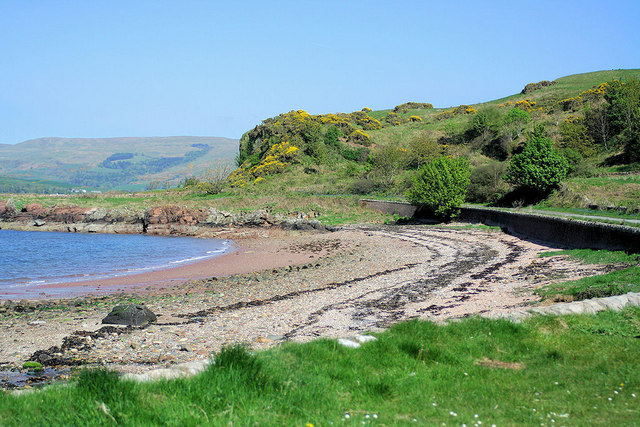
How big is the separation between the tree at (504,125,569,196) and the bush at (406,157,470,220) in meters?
4.53

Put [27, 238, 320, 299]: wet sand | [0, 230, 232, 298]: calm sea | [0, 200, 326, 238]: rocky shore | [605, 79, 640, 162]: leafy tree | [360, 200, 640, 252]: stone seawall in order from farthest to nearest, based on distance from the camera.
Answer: [605, 79, 640, 162]: leafy tree < [0, 200, 326, 238]: rocky shore < [0, 230, 232, 298]: calm sea < [27, 238, 320, 299]: wet sand < [360, 200, 640, 252]: stone seawall

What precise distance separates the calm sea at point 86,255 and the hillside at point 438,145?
25969 millimetres

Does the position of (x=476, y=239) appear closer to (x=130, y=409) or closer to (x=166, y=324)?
(x=166, y=324)

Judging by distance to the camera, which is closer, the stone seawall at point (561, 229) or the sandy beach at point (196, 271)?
the stone seawall at point (561, 229)

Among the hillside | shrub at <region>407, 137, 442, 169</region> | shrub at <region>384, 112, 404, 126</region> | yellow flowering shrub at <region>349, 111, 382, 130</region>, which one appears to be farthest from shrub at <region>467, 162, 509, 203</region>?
shrub at <region>384, 112, 404, 126</region>

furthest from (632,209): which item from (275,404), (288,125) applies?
(288,125)

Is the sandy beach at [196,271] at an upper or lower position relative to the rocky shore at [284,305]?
lower

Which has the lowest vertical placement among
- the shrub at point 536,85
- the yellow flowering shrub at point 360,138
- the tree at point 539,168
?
the tree at point 539,168

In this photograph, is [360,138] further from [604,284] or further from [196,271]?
[604,284]

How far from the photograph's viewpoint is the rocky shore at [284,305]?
33.8 feet

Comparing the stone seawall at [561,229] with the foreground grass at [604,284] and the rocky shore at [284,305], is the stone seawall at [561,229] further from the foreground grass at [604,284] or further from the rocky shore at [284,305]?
the foreground grass at [604,284]

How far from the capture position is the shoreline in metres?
19.5

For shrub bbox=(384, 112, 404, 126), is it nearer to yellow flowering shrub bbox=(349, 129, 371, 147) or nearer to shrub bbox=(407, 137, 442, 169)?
yellow flowering shrub bbox=(349, 129, 371, 147)

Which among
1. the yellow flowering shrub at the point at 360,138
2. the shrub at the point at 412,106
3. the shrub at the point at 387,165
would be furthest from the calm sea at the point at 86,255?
the shrub at the point at 412,106
